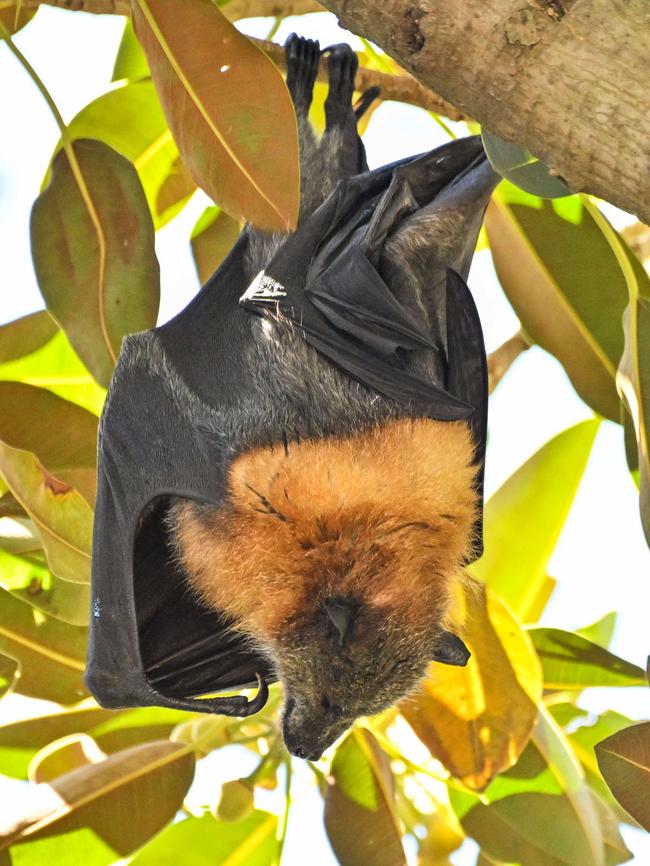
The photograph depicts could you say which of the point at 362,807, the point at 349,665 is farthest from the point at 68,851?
the point at 349,665

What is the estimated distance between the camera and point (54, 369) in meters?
3.89

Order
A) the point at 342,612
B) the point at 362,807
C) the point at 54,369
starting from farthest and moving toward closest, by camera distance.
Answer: the point at 54,369 → the point at 362,807 → the point at 342,612

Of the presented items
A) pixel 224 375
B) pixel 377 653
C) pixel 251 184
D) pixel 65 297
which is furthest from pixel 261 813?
pixel 251 184

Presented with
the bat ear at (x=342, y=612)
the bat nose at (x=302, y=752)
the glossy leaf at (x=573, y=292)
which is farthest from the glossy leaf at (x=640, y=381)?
the bat nose at (x=302, y=752)

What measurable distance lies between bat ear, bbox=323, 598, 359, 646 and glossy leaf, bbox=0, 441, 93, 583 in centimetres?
81

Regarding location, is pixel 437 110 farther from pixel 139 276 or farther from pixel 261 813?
pixel 261 813

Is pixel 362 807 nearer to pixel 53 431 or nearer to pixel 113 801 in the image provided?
pixel 113 801

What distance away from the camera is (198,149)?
2695mm

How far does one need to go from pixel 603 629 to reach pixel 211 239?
89.2 inches

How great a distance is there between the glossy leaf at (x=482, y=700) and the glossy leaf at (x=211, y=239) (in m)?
1.51

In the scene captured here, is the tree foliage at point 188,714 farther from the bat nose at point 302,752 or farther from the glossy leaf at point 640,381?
the bat nose at point 302,752

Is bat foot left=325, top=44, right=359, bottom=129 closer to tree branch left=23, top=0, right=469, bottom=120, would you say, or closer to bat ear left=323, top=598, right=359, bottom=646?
tree branch left=23, top=0, right=469, bottom=120

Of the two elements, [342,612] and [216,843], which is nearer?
[342,612]

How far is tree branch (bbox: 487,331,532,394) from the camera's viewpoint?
417cm
